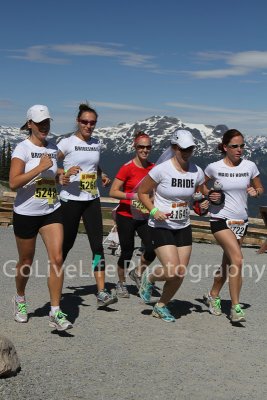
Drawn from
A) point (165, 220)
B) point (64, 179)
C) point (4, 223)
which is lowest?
point (4, 223)

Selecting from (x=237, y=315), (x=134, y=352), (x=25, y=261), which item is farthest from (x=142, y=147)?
(x=134, y=352)

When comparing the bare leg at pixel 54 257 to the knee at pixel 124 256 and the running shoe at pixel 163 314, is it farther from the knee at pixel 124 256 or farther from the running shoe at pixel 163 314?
the knee at pixel 124 256

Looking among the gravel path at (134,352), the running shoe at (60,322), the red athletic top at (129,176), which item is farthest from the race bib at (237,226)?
the running shoe at (60,322)

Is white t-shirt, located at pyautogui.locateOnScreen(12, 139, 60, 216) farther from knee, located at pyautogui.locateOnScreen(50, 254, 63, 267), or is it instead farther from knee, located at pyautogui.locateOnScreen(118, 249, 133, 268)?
knee, located at pyautogui.locateOnScreen(118, 249, 133, 268)

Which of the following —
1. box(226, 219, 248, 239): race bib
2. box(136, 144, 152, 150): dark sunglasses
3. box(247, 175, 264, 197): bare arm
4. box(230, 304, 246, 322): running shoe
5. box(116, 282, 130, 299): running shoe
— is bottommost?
box(116, 282, 130, 299): running shoe

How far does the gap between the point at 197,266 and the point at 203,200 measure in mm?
5110

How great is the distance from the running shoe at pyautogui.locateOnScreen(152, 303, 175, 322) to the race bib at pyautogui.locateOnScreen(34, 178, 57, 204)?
6.35 feet

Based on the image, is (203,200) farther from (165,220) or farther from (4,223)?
(4,223)

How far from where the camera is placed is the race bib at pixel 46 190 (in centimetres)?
620

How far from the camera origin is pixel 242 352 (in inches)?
234

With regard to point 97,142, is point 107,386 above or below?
below

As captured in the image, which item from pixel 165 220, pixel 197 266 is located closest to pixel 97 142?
pixel 165 220

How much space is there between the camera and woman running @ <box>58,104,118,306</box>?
7.29 m

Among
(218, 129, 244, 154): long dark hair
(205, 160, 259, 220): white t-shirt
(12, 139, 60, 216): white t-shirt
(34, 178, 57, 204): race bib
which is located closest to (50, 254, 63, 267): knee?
(12, 139, 60, 216): white t-shirt
